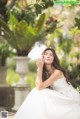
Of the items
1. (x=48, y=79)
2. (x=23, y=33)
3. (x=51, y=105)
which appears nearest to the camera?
(x=51, y=105)

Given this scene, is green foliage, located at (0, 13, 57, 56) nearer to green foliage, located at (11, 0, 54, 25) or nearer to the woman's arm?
green foliage, located at (11, 0, 54, 25)

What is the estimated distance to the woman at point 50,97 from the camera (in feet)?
20.2

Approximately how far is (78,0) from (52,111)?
11.9 ft

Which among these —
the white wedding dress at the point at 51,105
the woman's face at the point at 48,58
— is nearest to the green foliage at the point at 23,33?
the woman's face at the point at 48,58

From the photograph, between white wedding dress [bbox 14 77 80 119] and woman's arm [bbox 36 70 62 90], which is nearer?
white wedding dress [bbox 14 77 80 119]

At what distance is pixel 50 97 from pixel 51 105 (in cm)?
12

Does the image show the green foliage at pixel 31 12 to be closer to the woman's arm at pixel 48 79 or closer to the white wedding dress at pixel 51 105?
the woman's arm at pixel 48 79

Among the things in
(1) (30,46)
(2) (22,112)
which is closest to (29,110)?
(2) (22,112)

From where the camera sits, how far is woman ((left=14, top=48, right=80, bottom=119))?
6.16 metres

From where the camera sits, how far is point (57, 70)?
21.4 feet

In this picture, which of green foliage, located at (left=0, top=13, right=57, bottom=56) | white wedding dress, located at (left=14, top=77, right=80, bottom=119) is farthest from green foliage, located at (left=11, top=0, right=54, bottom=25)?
white wedding dress, located at (left=14, top=77, right=80, bottom=119)

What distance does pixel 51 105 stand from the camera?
20.4ft

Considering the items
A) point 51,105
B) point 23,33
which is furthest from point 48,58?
point 23,33

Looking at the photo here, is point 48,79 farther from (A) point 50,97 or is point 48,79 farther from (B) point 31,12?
(B) point 31,12
